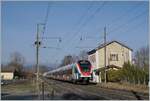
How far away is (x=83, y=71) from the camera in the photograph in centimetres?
5275

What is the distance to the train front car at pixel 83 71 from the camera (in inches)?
2060

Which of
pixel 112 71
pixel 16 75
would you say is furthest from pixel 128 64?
pixel 16 75

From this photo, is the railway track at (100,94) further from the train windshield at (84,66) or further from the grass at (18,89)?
the train windshield at (84,66)

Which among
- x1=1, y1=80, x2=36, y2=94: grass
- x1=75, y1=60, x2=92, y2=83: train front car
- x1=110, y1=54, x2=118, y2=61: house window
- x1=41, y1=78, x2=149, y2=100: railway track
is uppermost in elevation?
x1=110, y1=54, x2=118, y2=61: house window

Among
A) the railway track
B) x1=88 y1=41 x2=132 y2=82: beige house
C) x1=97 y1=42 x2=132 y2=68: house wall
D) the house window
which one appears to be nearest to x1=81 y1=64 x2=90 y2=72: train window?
the railway track

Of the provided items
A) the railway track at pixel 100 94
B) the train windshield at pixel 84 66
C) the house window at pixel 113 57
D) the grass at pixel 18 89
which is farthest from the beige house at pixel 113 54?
the railway track at pixel 100 94

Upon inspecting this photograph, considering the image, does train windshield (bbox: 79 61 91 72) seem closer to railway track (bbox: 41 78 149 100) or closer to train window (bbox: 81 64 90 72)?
train window (bbox: 81 64 90 72)

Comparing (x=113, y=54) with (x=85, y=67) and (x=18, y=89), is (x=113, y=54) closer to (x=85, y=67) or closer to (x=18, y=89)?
(x=85, y=67)

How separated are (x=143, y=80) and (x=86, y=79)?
29.0ft

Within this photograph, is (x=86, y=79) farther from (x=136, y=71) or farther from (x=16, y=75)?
(x=16, y=75)

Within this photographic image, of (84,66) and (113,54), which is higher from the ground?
(113,54)

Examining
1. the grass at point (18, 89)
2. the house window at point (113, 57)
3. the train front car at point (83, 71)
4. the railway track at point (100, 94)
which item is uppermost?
the house window at point (113, 57)

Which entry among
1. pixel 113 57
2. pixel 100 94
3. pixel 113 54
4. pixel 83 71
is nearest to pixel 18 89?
pixel 83 71

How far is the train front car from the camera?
52.3 metres
